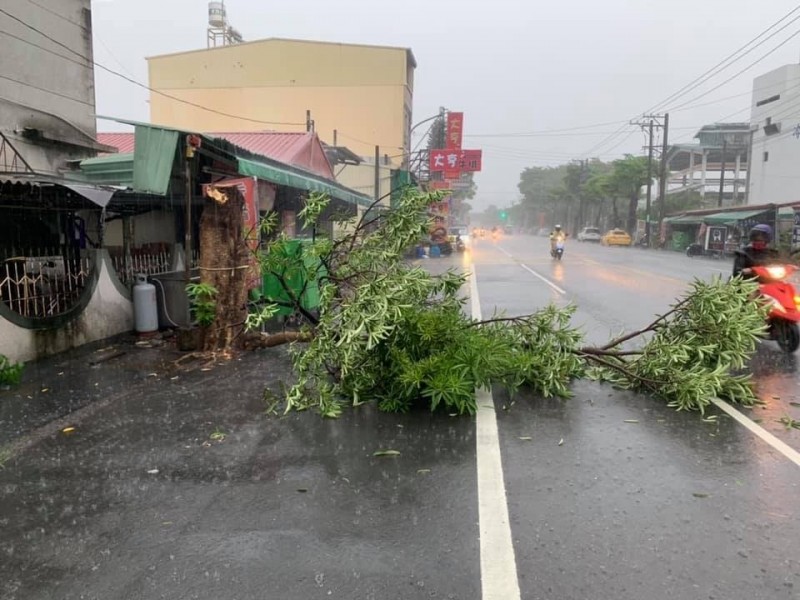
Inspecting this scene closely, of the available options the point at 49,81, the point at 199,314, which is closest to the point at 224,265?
the point at 199,314

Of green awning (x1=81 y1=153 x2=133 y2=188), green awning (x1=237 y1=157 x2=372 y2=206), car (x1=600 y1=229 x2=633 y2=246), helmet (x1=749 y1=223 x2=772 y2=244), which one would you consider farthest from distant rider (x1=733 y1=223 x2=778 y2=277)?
car (x1=600 y1=229 x2=633 y2=246)

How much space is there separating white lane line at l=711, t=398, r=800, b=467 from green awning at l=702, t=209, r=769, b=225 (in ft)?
102

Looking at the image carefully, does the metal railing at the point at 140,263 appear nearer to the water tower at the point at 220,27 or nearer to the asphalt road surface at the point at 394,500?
the asphalt road surface at the point at 394,500

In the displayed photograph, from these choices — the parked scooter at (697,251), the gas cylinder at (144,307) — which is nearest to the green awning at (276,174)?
the gas cylinder at (144,307)

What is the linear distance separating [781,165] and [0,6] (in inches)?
1826

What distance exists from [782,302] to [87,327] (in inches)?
363

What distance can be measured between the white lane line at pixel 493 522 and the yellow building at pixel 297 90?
41698 mm

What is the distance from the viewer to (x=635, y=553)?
330 cm

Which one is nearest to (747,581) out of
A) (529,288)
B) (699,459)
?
(699,459)

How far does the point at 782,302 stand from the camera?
8188mm

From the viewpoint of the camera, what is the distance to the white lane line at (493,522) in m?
3.01

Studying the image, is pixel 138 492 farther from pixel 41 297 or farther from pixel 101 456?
pixel 41 297

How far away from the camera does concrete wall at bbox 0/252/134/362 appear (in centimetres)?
755

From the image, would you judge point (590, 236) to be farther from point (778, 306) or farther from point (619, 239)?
point (778, 306)
